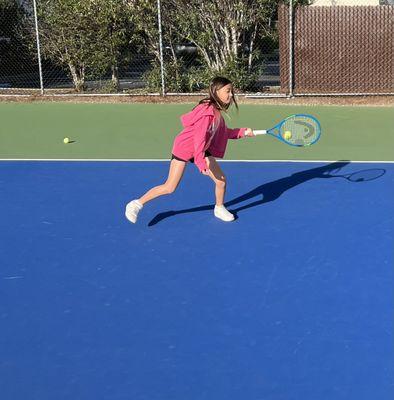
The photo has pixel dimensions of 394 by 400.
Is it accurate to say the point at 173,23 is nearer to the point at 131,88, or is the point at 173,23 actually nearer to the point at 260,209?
the point at 131,88

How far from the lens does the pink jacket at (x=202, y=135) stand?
19.5 ft

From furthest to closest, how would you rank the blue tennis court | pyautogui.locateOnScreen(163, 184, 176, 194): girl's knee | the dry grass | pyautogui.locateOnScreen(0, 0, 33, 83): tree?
1. pyautogui.locateOnScreen(0, 0, 33, 83): tree
2. the dry grass
3. pyautogui.locateOnScreen(163, 184, 176, 194): girl's knee
4. the blue tennis court

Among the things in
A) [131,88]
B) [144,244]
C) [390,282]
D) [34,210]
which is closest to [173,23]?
[131,88]

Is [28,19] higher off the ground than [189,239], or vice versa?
[28,19]

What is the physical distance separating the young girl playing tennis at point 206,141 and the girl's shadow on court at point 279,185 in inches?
10.7

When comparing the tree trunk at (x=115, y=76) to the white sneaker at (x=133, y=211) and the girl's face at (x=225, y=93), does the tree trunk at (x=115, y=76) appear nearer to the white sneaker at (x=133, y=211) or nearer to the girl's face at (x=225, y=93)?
the white sneaker at (x=133, y=211)

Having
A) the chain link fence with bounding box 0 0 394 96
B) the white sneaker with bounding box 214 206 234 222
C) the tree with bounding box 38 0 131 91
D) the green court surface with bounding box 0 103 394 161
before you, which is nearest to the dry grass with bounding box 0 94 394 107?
the chain link fence with bounding box 0 0 394 96

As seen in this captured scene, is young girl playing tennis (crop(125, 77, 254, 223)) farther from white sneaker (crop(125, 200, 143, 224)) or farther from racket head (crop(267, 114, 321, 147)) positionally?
racket head (crop(267, 114, 321, 147))

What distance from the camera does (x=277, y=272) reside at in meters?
5.39

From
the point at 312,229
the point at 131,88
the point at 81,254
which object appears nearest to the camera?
the point at 81,254

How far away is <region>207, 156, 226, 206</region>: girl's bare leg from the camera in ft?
21.4

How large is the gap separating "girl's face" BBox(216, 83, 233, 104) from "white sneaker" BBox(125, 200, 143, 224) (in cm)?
135

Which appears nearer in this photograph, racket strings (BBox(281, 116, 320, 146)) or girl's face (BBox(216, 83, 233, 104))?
girl's face (BBox(216, 83, 233, 104))

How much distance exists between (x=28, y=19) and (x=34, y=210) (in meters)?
11.6
